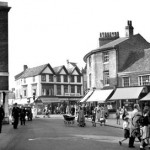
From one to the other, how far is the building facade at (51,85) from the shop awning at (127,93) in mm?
34830

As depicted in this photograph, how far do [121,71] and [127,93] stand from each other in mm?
3697

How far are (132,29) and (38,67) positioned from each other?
37455 mm

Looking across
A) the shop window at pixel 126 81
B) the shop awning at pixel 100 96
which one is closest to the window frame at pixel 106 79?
the shop awning at pixel 100 96

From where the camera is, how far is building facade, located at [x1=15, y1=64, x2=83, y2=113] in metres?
72.4

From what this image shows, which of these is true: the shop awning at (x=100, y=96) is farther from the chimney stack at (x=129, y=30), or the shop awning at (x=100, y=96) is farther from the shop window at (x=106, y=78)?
the chimney stack at (x=129, y=30)

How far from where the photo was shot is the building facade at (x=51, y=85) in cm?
7244

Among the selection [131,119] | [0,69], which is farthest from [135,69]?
[131,119]

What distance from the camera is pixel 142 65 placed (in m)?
37.8

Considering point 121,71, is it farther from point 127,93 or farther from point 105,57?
point 127,93

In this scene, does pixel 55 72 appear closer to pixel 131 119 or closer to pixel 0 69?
pixel 0 69

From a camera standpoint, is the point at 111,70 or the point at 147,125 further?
the point at 111,70

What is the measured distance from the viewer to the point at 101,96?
40250 mm

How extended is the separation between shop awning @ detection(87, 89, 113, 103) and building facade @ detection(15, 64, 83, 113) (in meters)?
30.4

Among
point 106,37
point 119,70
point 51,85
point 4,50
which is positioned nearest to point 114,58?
point 119,70
